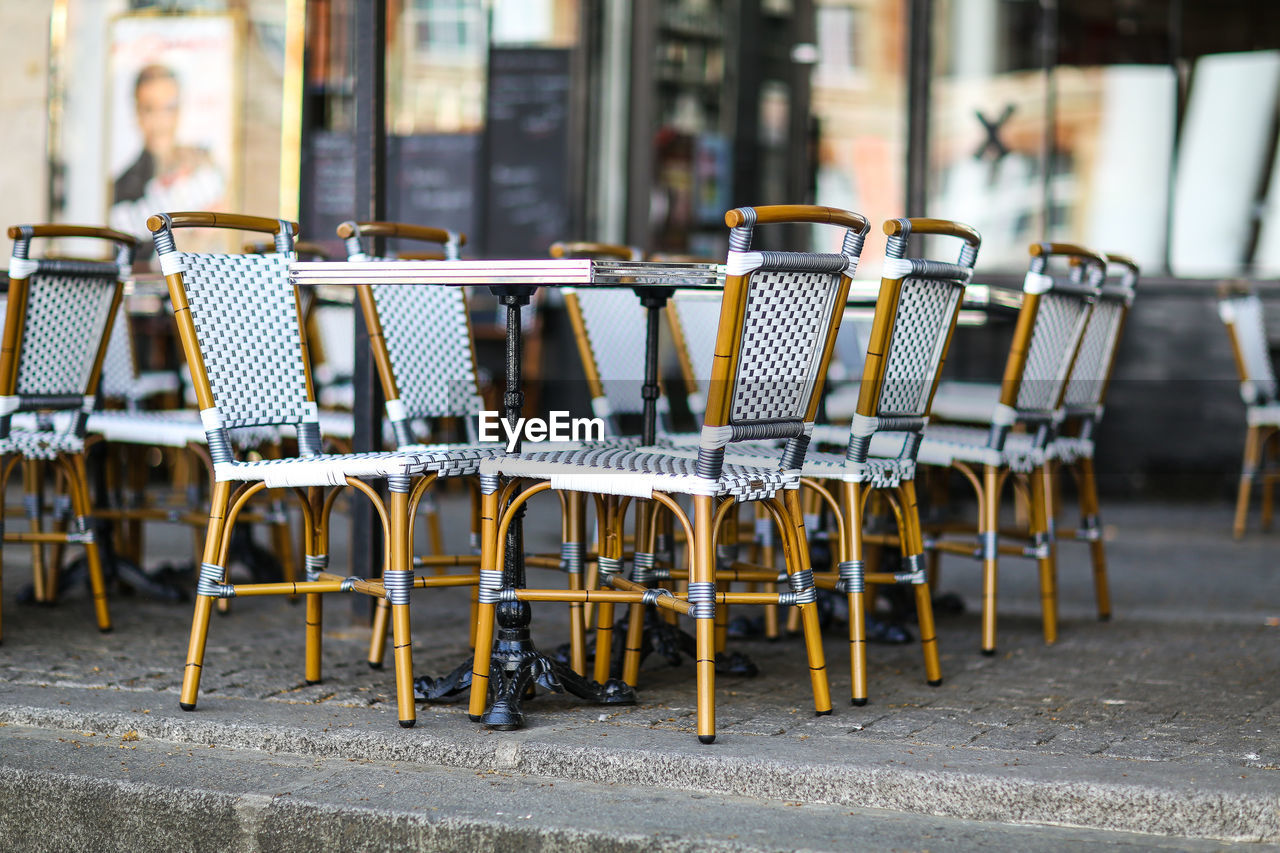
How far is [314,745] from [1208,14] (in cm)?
684

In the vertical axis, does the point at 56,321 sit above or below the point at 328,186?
below

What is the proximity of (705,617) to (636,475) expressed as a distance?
29cm

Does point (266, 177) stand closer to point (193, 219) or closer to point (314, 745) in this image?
point (193, 219)

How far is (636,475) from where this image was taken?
2.78 m

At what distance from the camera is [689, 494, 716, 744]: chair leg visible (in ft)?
8.93

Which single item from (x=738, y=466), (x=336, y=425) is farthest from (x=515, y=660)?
(x=336, y=425)

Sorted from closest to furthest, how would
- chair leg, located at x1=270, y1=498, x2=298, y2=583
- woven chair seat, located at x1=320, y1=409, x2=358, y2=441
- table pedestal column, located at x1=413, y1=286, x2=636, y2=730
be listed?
table pedestal column, located at x1=413, y1=286, x2=636, y2=730 < chair leg, located at x1=270, y1=498, x2=298, y2=583 < woven chair seat, located at x1=320, y1=409, x2=358, y2=441

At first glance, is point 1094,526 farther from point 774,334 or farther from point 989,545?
point 774,334

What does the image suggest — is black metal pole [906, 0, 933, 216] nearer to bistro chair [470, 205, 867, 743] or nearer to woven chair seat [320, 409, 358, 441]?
woven chair seat [320, 409, 358, 441]

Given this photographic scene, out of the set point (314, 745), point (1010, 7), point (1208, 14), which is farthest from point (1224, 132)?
point (314, 745)

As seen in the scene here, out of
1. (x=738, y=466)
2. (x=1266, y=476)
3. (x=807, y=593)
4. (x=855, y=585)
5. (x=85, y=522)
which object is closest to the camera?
(x=807, y=593)

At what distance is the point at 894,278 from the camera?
3100 millimetres

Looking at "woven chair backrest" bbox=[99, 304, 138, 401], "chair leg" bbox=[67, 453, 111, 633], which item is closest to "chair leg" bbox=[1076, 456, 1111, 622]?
"chair leg" bbox=[67, 453, 111, 633]

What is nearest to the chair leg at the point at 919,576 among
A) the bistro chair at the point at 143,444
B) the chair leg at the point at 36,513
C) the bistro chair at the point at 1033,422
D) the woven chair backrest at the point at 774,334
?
the bistro chair at the point at 1033,422
